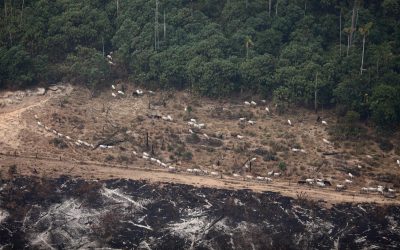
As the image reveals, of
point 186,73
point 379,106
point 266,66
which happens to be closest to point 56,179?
point 186,73

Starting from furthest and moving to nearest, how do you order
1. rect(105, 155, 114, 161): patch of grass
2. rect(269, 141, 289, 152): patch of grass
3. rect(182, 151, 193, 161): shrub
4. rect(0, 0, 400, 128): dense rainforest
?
rect(0, 0, 400, 128): dense rainforest
rect(269, 141, 289, 152): patch of grass
rect(182, 151, 193, 161): shrub
rect(105, 155, 114, 161): patch of grass

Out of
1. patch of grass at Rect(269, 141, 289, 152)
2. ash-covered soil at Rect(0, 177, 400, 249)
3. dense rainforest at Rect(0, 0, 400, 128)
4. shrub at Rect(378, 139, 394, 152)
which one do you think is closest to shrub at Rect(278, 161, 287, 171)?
patch of grass at Rect(269, 141, 289, 152)

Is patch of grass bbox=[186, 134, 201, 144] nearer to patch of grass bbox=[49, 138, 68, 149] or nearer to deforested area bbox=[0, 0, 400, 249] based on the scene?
deforested area bbox=[0, 0, 400, 249]

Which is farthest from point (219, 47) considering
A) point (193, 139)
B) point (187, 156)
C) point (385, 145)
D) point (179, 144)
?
point (385, 145)

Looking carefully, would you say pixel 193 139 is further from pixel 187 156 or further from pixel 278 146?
pixel 278 146

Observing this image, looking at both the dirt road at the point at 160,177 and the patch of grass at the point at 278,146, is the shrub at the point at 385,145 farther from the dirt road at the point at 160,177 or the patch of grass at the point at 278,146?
the patch of grass at the point at 278,146

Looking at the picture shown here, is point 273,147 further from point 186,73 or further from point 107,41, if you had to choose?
point 107,41
